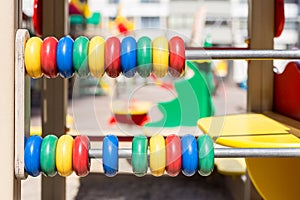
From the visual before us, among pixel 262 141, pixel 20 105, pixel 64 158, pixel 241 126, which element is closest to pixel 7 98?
pixel 20 105

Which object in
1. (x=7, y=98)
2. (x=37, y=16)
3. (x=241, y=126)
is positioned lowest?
(x=241, y=126)

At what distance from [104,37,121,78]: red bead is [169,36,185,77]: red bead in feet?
0.27

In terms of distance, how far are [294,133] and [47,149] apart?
0.60m

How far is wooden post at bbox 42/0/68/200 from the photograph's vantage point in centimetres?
150

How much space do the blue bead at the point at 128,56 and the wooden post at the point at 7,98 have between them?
16cm

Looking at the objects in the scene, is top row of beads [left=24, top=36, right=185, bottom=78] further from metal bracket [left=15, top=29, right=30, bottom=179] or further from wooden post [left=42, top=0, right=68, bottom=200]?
wooden post [left=42, top=0, right=68, bottom=200]

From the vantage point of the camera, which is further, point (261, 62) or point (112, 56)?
point (261, 62)

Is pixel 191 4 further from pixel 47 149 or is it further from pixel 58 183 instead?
pixel 47 149

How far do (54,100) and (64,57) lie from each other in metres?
0.91

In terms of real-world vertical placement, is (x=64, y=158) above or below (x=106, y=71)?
below

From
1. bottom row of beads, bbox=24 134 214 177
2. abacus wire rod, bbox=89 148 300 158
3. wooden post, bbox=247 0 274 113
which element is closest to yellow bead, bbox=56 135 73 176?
bottom row of beads, bbox=24 134 214 177

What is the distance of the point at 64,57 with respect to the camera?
639 millimetres

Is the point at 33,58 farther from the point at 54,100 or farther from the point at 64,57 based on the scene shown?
the point at 54,100

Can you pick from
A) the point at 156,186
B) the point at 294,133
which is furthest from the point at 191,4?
the point at 294,133
